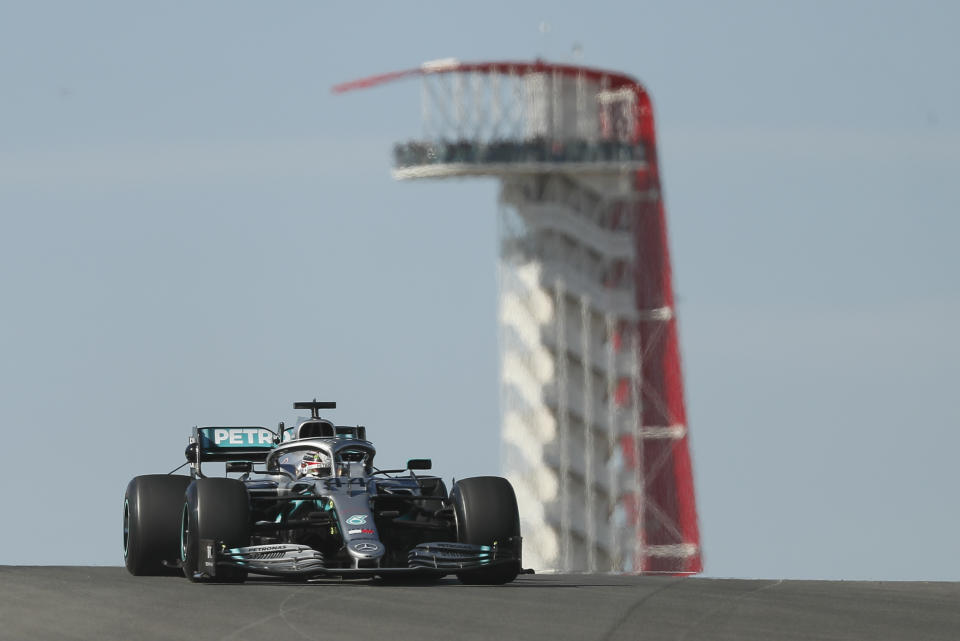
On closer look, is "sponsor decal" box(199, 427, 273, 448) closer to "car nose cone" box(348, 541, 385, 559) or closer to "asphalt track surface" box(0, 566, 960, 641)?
"asphalt track surface" box(0, 566, 960, 641)

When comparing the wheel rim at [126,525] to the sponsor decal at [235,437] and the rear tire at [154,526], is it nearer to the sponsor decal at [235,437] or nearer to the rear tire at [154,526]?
the rear tire at [154,526]

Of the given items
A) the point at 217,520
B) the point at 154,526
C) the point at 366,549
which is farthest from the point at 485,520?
the point at 154,526

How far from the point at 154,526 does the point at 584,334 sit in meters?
80.5

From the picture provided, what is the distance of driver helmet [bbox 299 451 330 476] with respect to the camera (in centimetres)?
2816

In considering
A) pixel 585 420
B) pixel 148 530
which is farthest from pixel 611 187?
pixel 148 530

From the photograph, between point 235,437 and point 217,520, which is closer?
point 217,520

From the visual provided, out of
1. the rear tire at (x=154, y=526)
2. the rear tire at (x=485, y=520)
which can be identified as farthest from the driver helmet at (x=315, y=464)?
the rear tire at (x=485, y=520)

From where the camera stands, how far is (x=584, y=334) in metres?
108

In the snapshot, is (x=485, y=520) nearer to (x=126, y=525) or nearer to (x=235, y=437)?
(x=126, y=525)

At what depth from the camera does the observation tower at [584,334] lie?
10738cm

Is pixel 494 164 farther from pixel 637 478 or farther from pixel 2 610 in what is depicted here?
pixel 2 610

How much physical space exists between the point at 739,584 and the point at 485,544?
3.14 m

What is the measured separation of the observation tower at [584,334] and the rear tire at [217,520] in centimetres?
8020

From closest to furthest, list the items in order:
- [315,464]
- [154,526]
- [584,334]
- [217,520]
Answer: [217,520]
[154,526]
[315,464]
[584,334]
